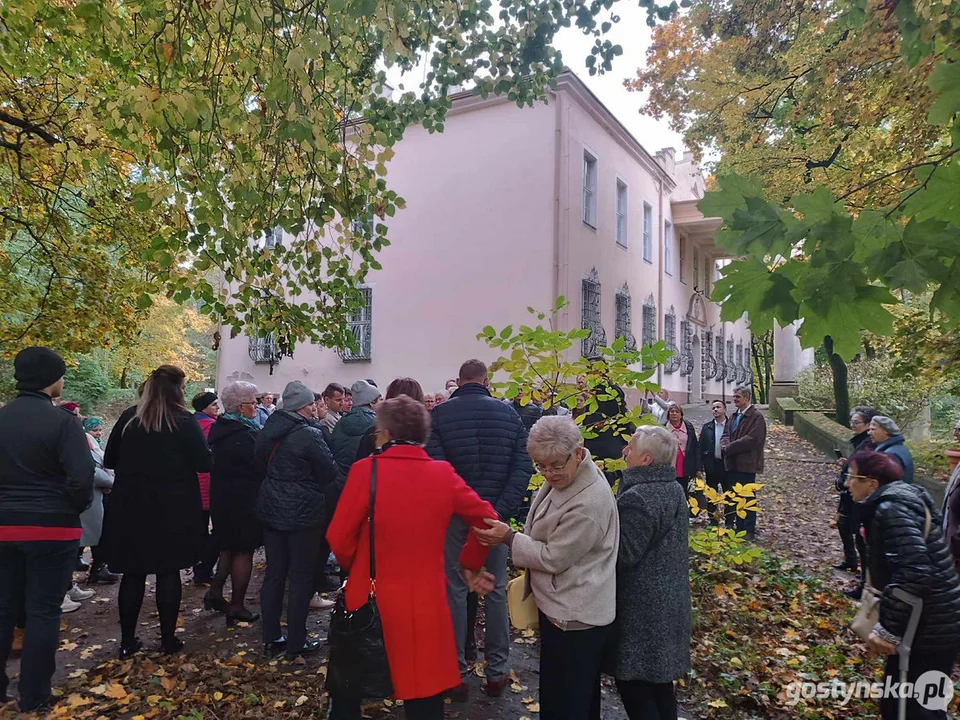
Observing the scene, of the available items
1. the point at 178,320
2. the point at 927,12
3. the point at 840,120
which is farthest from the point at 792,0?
the point at 178,320

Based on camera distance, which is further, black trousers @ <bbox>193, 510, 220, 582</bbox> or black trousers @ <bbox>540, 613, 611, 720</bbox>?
black trousers @ <bbox>193, 510, 220, 582</bbox>

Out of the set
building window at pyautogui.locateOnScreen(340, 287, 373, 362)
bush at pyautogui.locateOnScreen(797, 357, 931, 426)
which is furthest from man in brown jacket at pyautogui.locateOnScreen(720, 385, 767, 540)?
building window at pyautogui.locateOnScreen(340, 287, 373, 362)

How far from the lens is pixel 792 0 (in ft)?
26.5

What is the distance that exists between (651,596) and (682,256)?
22.5 m

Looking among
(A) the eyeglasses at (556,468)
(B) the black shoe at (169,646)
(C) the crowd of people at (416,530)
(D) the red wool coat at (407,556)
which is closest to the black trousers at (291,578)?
Result: (C) the crowd of people at (416,530)

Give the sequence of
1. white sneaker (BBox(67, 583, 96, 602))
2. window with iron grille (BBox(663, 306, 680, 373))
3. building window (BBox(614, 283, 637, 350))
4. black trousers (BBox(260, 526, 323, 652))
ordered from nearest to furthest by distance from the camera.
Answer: black trousers (BBox(260, 526, 323, 652))
white sneaker (BBox(67, 583, 96, 602))
building window (BBox(614, 283, 637, 350))
window with iron grille (BBox(663, 306, 680, 373))

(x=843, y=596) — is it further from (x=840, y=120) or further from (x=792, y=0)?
(x=792, y=0)

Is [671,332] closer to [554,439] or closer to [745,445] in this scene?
[745,445]

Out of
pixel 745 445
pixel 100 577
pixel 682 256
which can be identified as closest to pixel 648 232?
pixel 682 256

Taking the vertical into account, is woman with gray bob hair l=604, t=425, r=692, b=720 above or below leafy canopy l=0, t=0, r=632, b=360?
below

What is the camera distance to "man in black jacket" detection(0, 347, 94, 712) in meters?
3.69

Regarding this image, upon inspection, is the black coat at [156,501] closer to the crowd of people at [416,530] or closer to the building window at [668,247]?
the crowd of people at [416,530]

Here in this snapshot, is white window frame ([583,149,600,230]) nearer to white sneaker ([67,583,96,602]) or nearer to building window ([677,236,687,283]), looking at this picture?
building window ([677,236,687,283])

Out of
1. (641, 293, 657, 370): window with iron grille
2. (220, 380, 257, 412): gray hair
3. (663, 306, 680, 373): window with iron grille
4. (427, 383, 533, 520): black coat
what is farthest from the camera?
(663, 306, 680, 373): window with iron grille
